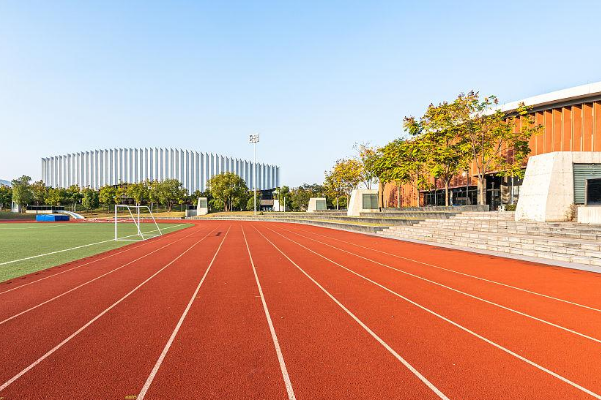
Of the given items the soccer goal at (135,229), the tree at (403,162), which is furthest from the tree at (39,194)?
the tree at (403,162)

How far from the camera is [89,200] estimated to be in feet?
248

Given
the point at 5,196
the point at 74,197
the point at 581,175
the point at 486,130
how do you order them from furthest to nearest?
the point at 74,197, the point at 5,196, the point at 486,130, the point at 581,175

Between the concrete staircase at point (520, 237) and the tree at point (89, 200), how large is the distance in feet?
261

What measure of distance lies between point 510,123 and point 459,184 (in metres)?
14.0

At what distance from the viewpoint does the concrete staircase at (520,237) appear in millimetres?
9914

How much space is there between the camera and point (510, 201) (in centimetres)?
3167

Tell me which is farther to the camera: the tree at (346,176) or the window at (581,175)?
the tree at (346,176)

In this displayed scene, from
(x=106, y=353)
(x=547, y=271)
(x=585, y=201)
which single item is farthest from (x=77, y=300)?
(x=585, y=201)

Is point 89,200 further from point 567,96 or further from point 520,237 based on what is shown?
point 567,96

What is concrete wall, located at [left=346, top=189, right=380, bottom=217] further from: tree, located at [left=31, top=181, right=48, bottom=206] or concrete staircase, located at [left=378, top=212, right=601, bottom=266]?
tree, located at [left=31, top=181, right=48, bottom=206]

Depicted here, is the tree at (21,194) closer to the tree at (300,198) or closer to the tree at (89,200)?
the tree at (89,200)

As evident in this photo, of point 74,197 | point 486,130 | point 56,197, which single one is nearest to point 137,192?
point 74,197

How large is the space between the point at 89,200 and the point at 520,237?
8672 centimetres

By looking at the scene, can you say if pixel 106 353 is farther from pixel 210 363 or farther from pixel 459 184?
pixel 459 184
